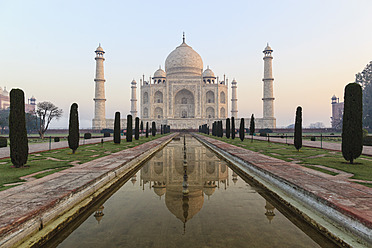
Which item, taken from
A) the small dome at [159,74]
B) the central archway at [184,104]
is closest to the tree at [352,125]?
the central archway at [184,104]

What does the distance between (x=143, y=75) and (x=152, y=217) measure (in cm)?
5299

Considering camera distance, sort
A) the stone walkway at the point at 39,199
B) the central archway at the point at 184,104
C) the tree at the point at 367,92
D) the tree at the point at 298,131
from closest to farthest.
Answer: the stone walkway at the point at 39,199 < the tree at the point at 298,131 < the tree at the point at 367,92 < the central archway at the point at 184,104

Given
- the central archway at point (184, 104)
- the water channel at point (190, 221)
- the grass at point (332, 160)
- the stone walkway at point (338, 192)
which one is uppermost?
the central archway at point (184, 104)

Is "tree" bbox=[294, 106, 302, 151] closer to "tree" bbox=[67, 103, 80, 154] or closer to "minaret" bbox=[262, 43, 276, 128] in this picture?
"tree" bbox=[67, 103, 80, 154]

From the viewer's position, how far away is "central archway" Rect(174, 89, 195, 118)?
173 ft

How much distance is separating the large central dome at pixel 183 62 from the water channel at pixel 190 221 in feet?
159

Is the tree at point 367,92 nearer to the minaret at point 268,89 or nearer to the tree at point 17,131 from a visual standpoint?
the minaret at point 268,89

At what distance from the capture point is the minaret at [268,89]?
4120 cm

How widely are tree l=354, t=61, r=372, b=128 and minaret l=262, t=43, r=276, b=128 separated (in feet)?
43.1

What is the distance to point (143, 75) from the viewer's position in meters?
53.9

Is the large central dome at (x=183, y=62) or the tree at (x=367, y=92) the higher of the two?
the large central dome at (x=183, y=62)

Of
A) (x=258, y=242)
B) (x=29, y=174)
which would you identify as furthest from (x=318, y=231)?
(x=29, y=174)

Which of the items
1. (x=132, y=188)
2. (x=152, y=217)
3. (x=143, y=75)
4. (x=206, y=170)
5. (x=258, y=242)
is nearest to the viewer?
(x=258, y=242)

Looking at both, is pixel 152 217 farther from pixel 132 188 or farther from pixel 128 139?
pixel 128 139
